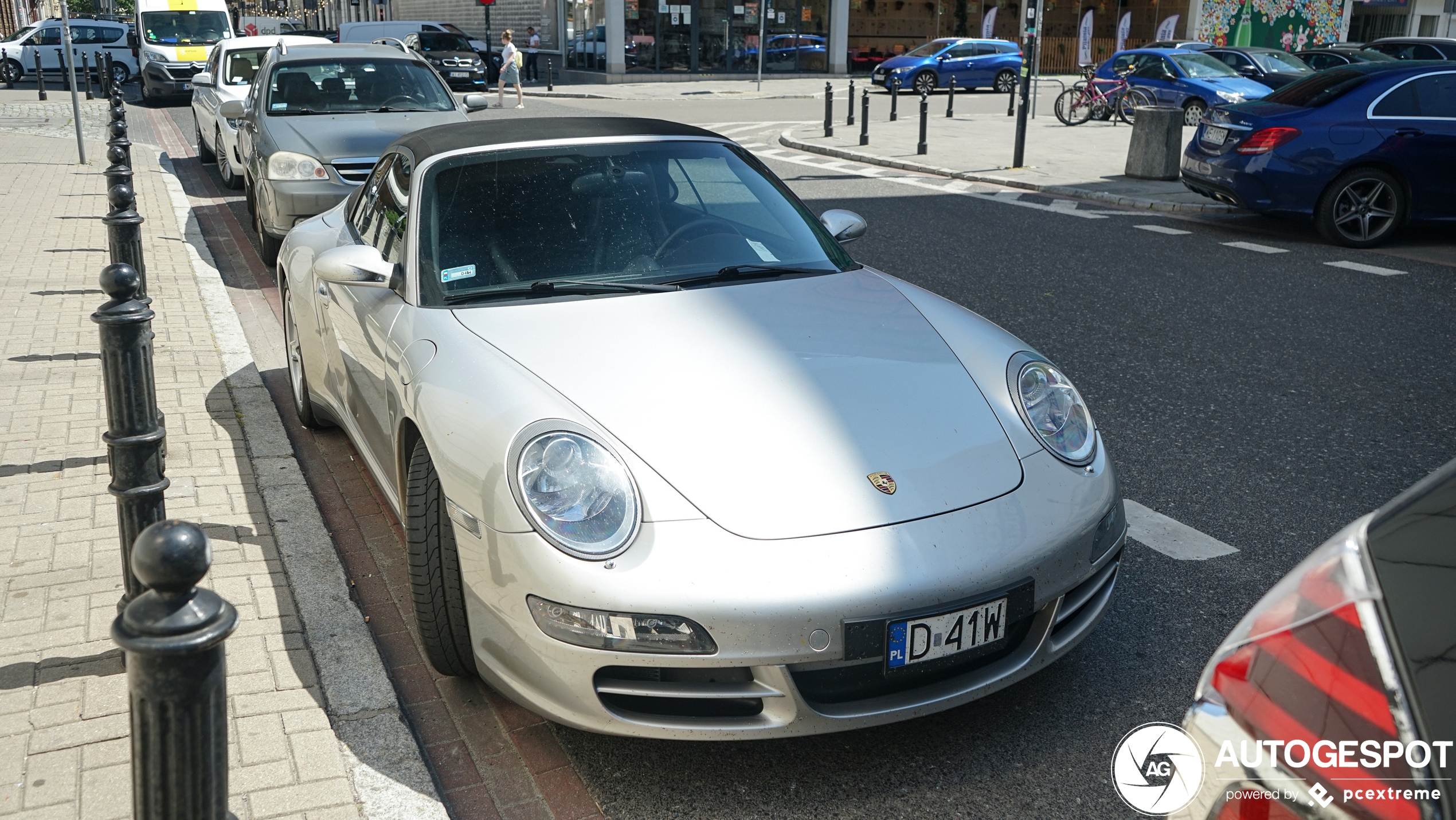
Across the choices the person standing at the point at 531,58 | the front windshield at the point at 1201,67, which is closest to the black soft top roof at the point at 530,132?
the front windshield at the point at 1201,67

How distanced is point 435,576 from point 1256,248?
8942mm

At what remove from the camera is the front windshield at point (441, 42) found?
99.1ft

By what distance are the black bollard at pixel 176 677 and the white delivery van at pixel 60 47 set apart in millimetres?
32961

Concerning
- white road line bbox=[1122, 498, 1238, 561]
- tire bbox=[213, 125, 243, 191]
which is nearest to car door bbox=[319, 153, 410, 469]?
white road line bbox=[1122, 498, 1238, 561]

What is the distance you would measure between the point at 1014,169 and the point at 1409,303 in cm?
740

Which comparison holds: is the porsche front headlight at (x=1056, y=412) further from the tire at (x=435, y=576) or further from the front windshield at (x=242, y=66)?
the front windshield at (x=242, y=66)

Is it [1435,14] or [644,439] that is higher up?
[1435,14]

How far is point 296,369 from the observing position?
218 inches

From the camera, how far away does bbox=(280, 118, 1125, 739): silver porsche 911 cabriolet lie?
2697mm

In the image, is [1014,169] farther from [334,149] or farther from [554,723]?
[554,723]

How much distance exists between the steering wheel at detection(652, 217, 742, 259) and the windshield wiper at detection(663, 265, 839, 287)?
202 millimetres

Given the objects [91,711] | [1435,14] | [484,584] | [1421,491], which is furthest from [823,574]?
[1435,14]

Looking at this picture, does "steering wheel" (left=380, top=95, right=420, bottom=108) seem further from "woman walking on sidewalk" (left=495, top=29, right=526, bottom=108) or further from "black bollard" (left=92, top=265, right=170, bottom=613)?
"woman walking on sidewalk" (left=495, top=29, right=526, bottom=108)

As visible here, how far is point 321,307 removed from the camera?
4688 mm
